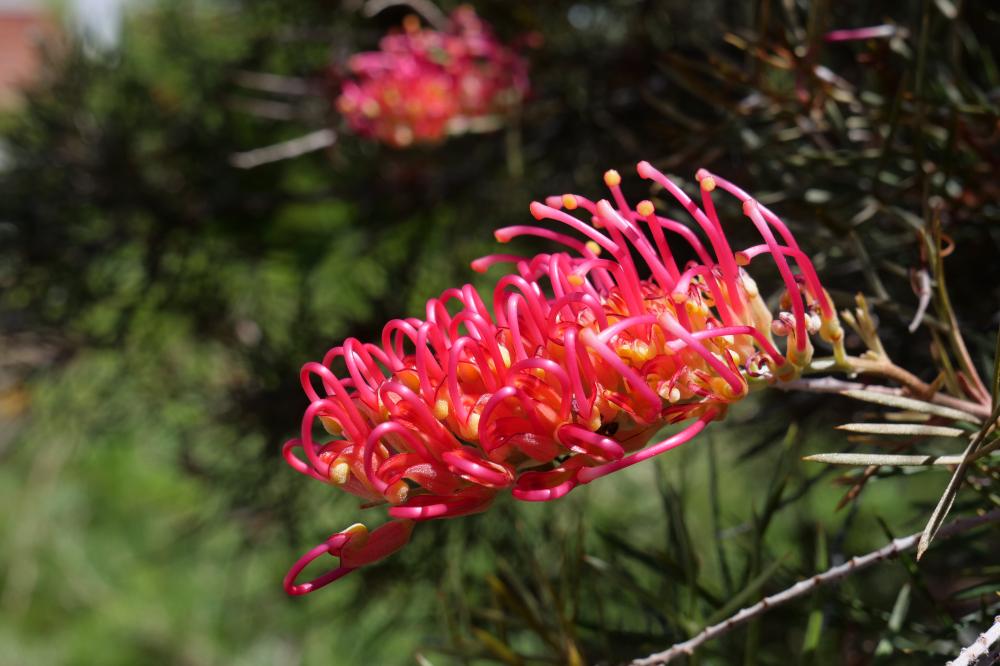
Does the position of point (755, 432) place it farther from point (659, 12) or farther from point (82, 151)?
point (82, 151)

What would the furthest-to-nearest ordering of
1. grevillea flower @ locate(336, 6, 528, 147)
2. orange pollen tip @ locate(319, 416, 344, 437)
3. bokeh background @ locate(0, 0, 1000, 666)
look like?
grevillea flower @ locate(336, 6, 528, 147)
bokeh background @ locate(0, 0, 1000, 666)
orange pollen tip @ locate(319, 416, 344, 437)

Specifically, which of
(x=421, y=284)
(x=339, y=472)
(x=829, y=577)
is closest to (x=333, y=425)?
(x=339, y=472)

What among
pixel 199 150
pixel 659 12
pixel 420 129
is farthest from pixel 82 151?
pixel 659 12

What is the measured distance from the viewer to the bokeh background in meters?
0.45

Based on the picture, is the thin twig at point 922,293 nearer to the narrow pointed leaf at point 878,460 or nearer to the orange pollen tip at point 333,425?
the narrow pointed leaf at point 878,460

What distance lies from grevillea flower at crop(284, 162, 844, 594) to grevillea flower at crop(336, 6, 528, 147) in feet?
1.56

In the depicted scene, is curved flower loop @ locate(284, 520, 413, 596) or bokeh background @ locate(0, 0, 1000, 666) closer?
curved flower loop @ locate(284, 520, 413, 596)

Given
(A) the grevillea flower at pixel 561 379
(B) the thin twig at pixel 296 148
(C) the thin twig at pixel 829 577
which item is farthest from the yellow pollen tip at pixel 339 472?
(B) the thin twig at pixel 296 148

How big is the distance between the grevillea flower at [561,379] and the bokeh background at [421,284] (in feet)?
0.26

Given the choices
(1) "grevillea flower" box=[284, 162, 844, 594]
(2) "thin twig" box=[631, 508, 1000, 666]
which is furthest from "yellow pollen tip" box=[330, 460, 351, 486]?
(2) "thin twig" box=[631, 508, 1000, 666]

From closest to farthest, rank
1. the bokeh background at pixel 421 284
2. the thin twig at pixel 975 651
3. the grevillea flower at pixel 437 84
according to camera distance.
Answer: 1. the thin twig at pixel 975 651
2. the bokeh background at pixel 421 284
3. the grevillea flower at pixel 437 84

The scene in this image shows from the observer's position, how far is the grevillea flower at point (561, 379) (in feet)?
1.01

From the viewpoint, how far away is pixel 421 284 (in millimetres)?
962

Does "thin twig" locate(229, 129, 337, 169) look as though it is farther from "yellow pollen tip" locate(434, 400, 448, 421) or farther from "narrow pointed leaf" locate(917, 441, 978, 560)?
"narrow pointed leaf" locate(917, 441, 978, 560)
